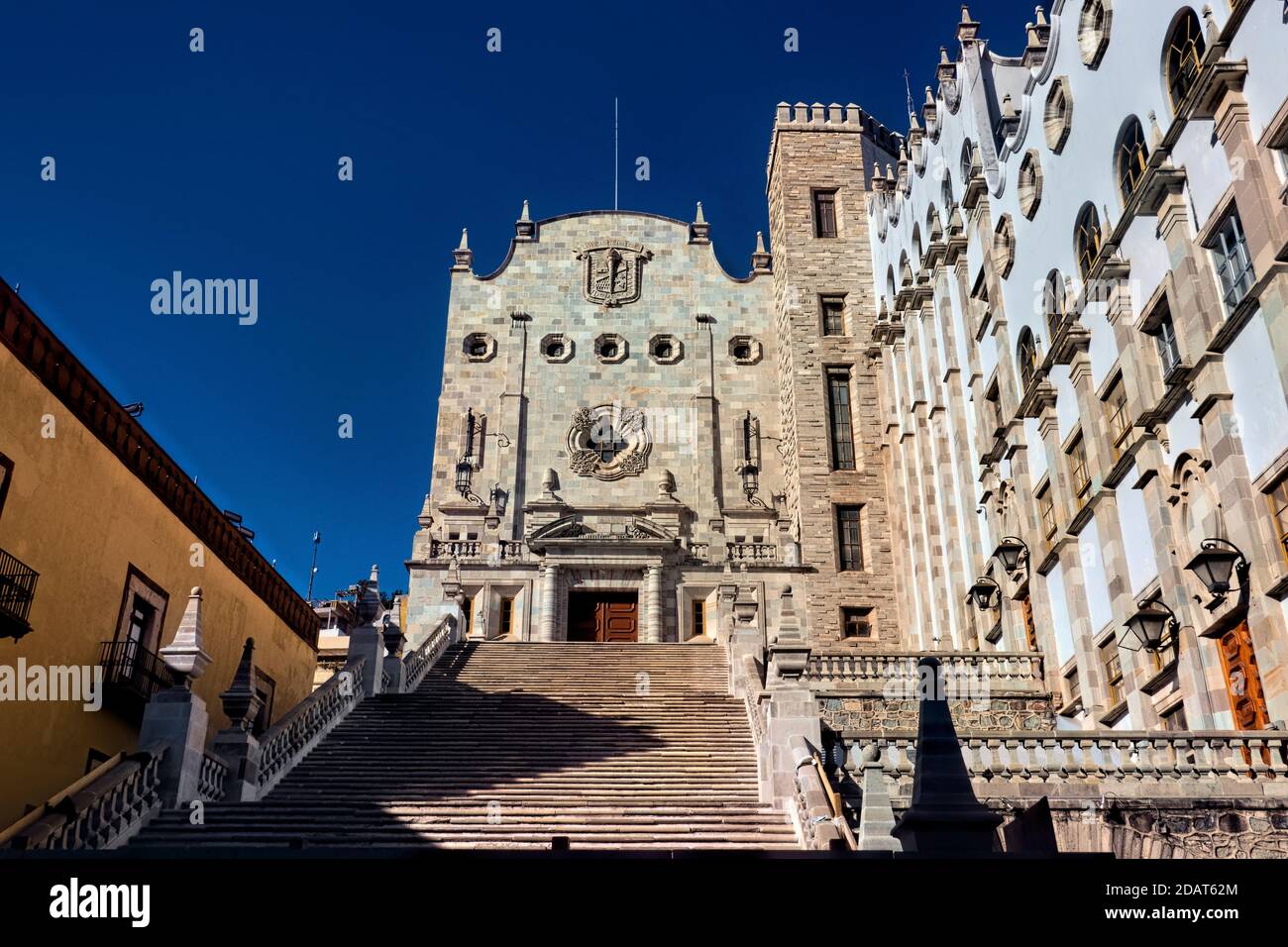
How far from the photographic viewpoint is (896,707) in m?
21.2

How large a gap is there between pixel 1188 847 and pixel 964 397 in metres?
16.2

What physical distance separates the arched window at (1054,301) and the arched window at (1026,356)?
81cm

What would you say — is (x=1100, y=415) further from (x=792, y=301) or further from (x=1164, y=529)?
(x=792, y=301)

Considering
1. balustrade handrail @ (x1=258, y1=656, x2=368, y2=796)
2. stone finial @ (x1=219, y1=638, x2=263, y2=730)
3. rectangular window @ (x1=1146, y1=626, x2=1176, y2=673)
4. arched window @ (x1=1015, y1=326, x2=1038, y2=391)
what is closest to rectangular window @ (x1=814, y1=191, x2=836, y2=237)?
arched window @ (x1=1015, y1=326, x2=1038, y2=391)

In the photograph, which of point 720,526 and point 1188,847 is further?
point 720,526

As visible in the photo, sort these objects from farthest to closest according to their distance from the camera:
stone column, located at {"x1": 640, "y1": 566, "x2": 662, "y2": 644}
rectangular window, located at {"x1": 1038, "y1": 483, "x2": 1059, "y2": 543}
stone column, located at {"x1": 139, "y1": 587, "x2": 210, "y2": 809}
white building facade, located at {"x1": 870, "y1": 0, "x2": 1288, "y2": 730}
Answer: stone column, located at {"x1": 640, "y1": 566, "x2": 662, "y2": 644}
rectangular window, located at {"x1": 1038, "y1": 483, "x2": 1059, "y2": 543}
white building facade, located at {"x1": 870, "y1": 0, "x2": 1288, "y2": 730}
stone column, located at {"x1": 139, "y1": 587, "x2": 210, "y2": 809}

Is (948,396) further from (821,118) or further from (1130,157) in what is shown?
(821,118)

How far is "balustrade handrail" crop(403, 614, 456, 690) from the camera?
74.0ft

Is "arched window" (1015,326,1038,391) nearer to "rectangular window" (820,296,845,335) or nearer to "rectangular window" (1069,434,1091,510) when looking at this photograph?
"rectangular window" (1069,434,1091,510)

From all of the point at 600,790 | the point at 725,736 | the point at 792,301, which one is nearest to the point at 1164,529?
the point at 725,736

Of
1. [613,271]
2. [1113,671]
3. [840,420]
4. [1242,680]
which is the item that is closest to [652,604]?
[840,420]

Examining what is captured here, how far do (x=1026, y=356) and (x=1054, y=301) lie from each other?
1905 mm

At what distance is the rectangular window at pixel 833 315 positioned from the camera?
3697 cm

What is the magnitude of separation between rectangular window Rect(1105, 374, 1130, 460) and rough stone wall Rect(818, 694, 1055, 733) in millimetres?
5193
